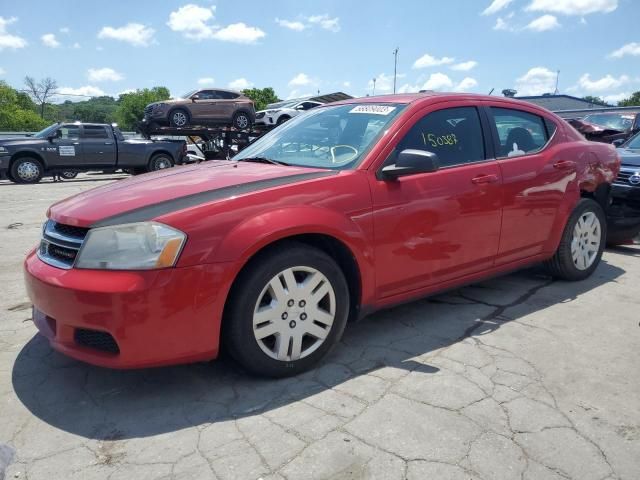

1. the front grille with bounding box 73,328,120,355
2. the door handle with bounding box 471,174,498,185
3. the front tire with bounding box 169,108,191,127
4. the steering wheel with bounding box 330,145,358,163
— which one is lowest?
the front grille with bounding box 73,328,120,355

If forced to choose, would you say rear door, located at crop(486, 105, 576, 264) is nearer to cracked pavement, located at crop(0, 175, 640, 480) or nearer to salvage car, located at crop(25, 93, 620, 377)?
salvage car, located at crop(25, 93, 620, 377)

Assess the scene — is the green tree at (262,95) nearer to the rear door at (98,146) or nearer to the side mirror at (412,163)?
the rear door at (98,146)

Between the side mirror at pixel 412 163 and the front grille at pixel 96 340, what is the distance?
176cm

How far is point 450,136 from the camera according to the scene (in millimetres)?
3490

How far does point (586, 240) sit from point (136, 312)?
12.7 ft

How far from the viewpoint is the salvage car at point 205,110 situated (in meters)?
15.7

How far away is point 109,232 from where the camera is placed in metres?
2.40

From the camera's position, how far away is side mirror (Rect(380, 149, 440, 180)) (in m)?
2.91

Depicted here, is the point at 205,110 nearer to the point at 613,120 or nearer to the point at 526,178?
the point at 613,120

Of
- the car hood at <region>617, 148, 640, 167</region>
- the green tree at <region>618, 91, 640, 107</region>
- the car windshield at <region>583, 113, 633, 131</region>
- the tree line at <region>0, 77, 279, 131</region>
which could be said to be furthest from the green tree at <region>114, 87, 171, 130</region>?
the car hood at <region>617, 148, 640, 167</region>

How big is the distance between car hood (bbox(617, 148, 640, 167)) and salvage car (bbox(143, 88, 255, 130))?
1266 centimetres

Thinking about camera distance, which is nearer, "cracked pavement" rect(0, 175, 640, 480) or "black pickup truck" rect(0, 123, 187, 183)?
"cracked pavement" rect(0, 175, 640, 480)

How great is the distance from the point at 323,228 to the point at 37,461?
1663 millimetres

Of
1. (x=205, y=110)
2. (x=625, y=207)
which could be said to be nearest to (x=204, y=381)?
(x=625, y=207)
